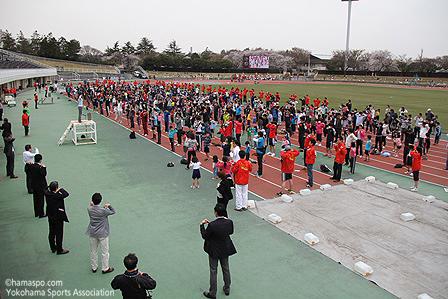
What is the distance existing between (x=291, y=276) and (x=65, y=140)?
656 inches

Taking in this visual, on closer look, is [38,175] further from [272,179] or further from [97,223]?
[272,179]

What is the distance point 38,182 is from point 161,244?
3.72m

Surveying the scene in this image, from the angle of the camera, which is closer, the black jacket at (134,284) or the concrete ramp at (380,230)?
the black jacket at (134,284)

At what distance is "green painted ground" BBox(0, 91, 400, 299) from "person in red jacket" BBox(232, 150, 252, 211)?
1.37 ft

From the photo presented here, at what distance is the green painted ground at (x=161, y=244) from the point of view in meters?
6.45

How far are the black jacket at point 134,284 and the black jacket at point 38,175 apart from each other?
5.29m

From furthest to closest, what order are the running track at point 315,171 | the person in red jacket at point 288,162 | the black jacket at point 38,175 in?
the running track at point 315,171, the person in red jacket at point 288,162, the black jacket at point 38,175

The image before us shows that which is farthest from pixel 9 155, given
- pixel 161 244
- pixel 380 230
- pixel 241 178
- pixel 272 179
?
pixel 380 230

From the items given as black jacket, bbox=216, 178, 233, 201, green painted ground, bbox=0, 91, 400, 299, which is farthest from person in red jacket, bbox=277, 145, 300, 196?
black jacket, bbox=216, 178, 233, 201

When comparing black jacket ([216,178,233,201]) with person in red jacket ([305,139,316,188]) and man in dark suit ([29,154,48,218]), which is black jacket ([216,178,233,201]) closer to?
person in red jacket ([305,139,316,188])

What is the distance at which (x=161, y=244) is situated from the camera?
313 inches

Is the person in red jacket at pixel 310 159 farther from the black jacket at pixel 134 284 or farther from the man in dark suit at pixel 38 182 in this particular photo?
the black jacket at pixel 134 284

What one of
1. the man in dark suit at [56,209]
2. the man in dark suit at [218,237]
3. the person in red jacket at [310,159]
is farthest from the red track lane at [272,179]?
the man in dark suit at [56,209]

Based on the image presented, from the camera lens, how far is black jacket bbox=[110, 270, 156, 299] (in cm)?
451
